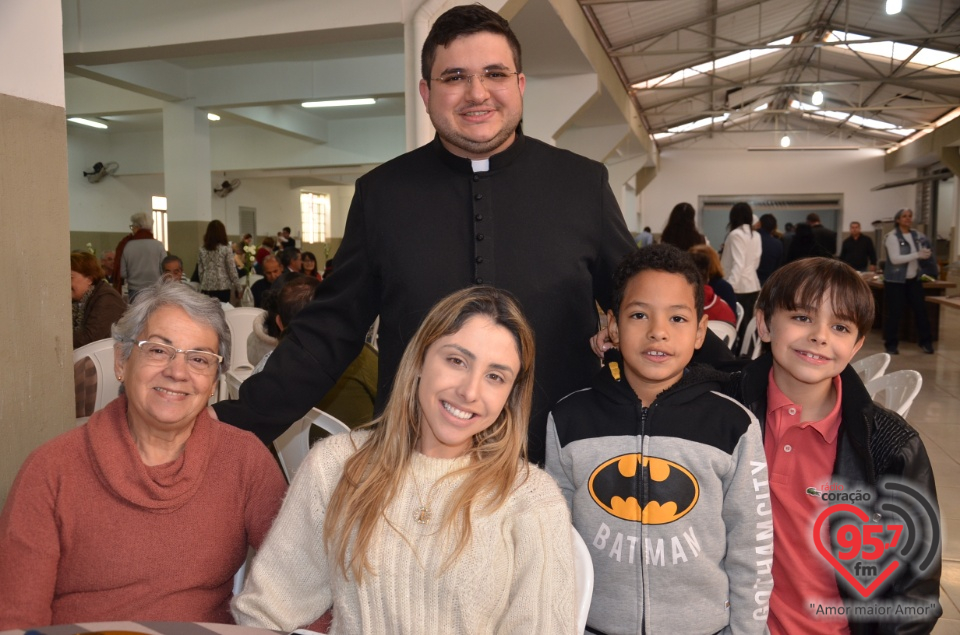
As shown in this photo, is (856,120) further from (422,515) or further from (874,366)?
(422,515)

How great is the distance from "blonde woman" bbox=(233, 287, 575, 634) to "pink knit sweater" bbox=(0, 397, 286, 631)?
0.61 feet

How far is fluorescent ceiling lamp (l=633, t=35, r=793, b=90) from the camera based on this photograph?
40.8 feet

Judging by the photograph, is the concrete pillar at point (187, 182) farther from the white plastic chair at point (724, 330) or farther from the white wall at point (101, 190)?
the white wall at point (101, 190)

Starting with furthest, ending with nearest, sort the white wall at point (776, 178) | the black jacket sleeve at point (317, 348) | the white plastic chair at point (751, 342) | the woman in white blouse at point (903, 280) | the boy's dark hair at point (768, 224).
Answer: the white wall at point (776, 178), the boy's dark hair at point (768, 224), the woman in white blouse at point (903, 280), the white plastic chair at point (751, 342), the black jacket sleeve at point (317, 348)

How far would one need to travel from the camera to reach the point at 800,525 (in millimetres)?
1692

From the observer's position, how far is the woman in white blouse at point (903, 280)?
8.50 meters

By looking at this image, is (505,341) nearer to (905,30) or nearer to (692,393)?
(692,393)

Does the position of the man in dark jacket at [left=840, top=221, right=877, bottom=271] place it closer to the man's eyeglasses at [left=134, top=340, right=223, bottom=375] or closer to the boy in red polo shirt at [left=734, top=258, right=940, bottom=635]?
the boy in red polo shirt at [left=734, top=258, right=940, bottom=635]

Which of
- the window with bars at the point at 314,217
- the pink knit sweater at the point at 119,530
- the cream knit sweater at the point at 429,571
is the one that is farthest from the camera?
the window with bars at the point at 314,217

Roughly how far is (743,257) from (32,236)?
21.7 feet

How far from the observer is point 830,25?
12.3 meters

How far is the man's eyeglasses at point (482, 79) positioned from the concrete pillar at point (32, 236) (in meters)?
1.30

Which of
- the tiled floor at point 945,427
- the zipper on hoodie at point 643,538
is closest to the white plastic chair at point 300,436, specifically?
the zipper on hoodie at point 643,538

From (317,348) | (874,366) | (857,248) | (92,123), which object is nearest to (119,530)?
(317,348)
